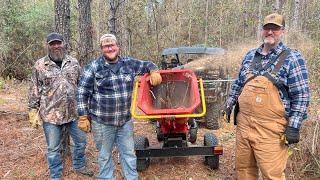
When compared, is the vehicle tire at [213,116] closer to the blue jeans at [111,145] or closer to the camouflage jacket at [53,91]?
the blue jeans at [111,145]

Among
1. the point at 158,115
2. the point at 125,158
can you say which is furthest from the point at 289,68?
the point at 125,158

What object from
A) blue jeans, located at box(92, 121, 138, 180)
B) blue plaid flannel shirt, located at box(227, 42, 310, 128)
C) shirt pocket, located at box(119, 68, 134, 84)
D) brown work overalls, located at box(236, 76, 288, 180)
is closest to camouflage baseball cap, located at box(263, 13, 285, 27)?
blue plaid flannel shirt, located at box(227, 42, 310, 128)

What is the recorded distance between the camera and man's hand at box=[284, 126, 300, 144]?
361 centimetres

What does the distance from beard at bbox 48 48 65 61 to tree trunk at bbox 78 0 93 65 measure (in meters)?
2.13

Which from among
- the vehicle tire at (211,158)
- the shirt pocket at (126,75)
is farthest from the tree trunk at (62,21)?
the vehicle tire at (211,158)

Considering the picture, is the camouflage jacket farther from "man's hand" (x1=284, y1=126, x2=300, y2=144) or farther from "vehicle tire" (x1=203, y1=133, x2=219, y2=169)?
"man's hand" (x1=284, y1=126, x2=300, y2=144)

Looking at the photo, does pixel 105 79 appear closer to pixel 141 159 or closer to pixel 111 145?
pixel 111 145

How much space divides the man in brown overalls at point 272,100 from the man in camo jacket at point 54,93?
2.13m

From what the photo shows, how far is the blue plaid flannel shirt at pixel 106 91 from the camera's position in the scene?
4.30 metres

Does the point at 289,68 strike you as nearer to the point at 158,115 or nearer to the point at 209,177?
the point at 158,115

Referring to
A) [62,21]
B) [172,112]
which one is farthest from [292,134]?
[62,21]

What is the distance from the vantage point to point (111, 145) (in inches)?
177

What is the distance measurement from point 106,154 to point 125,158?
0.76ft

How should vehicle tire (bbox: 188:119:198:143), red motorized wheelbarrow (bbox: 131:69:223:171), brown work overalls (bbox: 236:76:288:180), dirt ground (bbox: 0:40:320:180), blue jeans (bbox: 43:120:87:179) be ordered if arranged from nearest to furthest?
brown work overalls (bbox: 236:76:288:180), red motorized wheelbarrow (bbox: 131:69:223:171), blue jeans (bbox: 43:120:87:179), dirt ground (bbox: 0:40:320:180), vehicle tire (bbox: 188:119:198:143)
